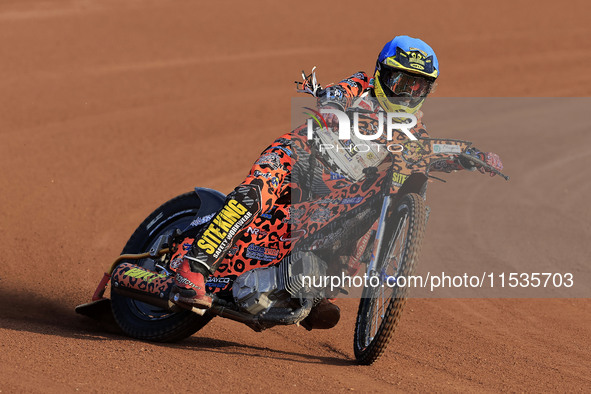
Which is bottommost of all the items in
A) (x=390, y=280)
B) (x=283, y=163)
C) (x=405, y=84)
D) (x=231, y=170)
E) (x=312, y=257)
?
(x=390, y=280)

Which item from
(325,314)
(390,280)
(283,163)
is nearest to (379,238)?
(390,280)

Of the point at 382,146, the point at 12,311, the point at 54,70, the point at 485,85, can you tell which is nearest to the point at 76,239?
the point at 12,311

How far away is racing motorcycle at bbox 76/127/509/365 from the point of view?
586cm

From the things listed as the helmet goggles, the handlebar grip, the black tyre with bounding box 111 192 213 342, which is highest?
the helmet goggles

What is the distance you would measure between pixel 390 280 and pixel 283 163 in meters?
1.21

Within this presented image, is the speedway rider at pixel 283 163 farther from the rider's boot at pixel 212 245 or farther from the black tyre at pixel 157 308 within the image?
the black tyre at pixel 157 308

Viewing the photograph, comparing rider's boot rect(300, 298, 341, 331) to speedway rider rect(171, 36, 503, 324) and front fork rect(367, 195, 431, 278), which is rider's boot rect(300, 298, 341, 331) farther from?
speedway rider rect(171, 36, 503, 324)

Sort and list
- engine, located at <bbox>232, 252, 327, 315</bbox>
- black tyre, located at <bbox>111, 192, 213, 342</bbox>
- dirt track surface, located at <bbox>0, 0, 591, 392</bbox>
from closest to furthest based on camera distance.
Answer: dirt track surface, located at <bbox>0, 0, 591, 392</bbox> < engine, located at <bbox>232, 252, 327, 315</bbox> < black tyre, located at <bbox>111, 192, 213, 342</bbox>

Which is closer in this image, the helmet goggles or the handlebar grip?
the handlebar grip

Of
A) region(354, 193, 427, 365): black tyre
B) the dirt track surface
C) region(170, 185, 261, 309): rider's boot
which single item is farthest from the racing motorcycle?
the dirt track surface

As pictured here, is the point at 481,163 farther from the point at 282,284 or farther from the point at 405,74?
the point at 282,284

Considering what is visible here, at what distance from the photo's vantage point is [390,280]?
5.71 meters

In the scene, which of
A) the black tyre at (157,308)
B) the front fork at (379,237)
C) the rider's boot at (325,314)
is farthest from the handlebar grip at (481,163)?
the black tyre at (157,308)

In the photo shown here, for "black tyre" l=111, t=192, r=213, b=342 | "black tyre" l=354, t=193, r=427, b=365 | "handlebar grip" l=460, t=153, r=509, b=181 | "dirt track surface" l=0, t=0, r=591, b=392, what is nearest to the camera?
"black tyre" l=354, t=193, r=427, b=365
